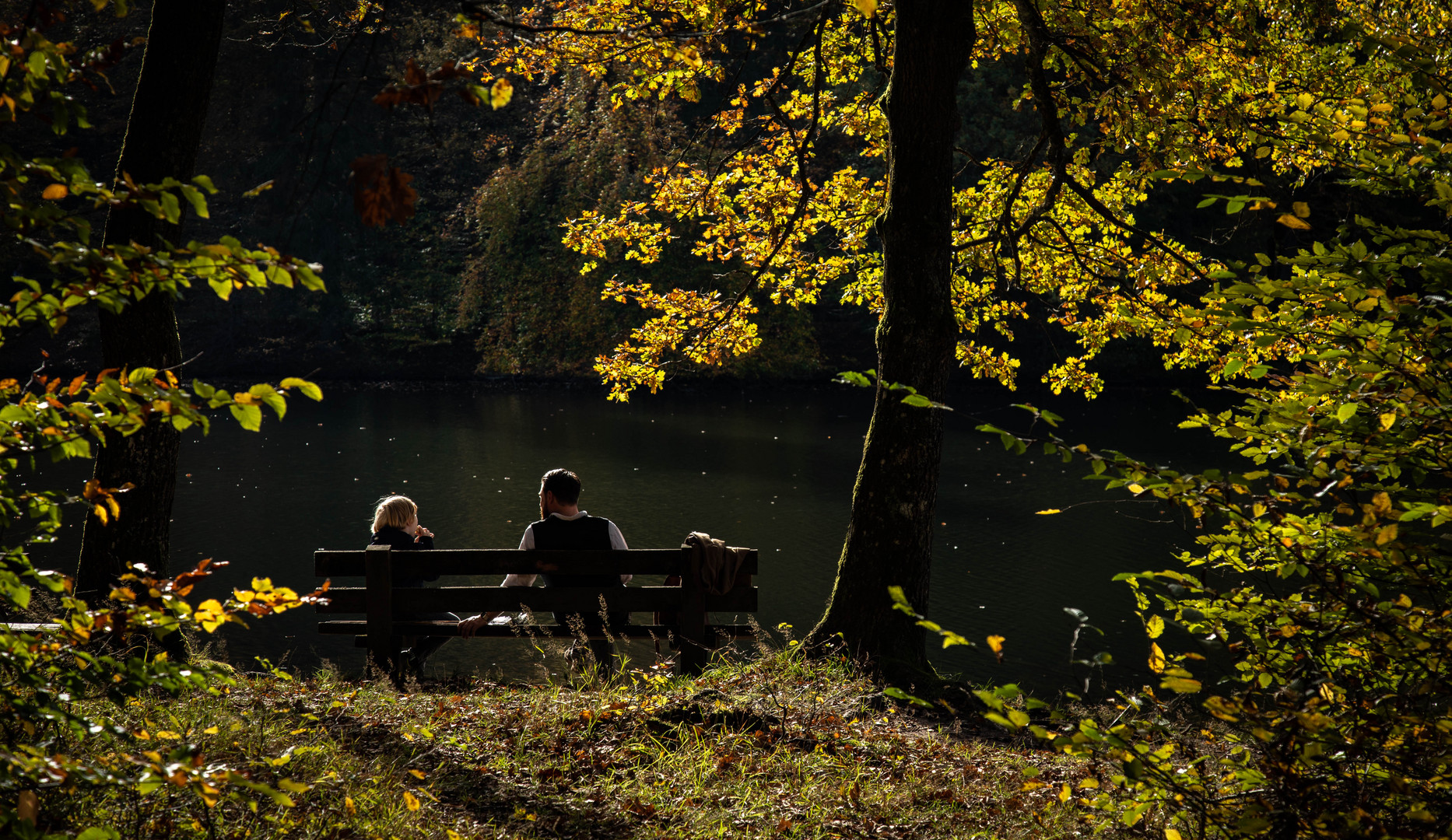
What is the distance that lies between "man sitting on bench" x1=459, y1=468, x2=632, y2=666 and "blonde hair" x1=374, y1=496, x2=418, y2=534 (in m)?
0.99

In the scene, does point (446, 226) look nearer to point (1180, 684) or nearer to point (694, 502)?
point (694, 502)

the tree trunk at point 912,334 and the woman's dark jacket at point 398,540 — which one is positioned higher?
the tree trunk at point 912,334

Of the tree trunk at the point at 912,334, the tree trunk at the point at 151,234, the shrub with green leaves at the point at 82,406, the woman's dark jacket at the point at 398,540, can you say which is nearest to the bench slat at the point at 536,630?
the woman's dark jacket at the point at 398,540

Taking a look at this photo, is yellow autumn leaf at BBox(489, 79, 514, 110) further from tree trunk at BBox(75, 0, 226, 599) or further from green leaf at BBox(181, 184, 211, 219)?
tree trunk at BBox(75, 0, 226, 599)

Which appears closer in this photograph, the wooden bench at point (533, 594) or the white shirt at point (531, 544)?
the wooden bench at point (533, 594)

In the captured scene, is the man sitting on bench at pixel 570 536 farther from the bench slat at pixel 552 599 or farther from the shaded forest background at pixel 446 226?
the shaded forest background at pixel 446 226

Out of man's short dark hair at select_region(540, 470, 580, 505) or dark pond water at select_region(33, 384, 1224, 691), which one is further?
dark pond water at select_region(33, 384, 1224, 691)

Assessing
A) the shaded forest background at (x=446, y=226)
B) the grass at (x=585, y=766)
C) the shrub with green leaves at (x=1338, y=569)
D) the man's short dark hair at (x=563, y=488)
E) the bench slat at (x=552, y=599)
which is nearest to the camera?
the shrub with green leaves at (x=1338, y=569)

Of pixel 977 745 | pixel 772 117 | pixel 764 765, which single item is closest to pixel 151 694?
pixel 764 765

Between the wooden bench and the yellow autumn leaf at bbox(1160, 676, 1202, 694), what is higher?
the yellow autumn leaf at bbox(1160, 676, 1202, 694)

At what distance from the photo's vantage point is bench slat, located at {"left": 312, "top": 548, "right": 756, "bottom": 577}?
6125mm

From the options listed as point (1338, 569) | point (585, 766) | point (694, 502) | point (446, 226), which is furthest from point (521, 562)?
point (446, 226)

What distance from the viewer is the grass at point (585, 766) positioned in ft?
12.6

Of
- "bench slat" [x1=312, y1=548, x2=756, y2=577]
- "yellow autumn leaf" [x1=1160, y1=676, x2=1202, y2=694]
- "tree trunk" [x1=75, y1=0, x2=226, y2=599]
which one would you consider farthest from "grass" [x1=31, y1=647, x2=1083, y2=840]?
"tree trunk" [x1=75, y1=0, x2=226, y2=599]
